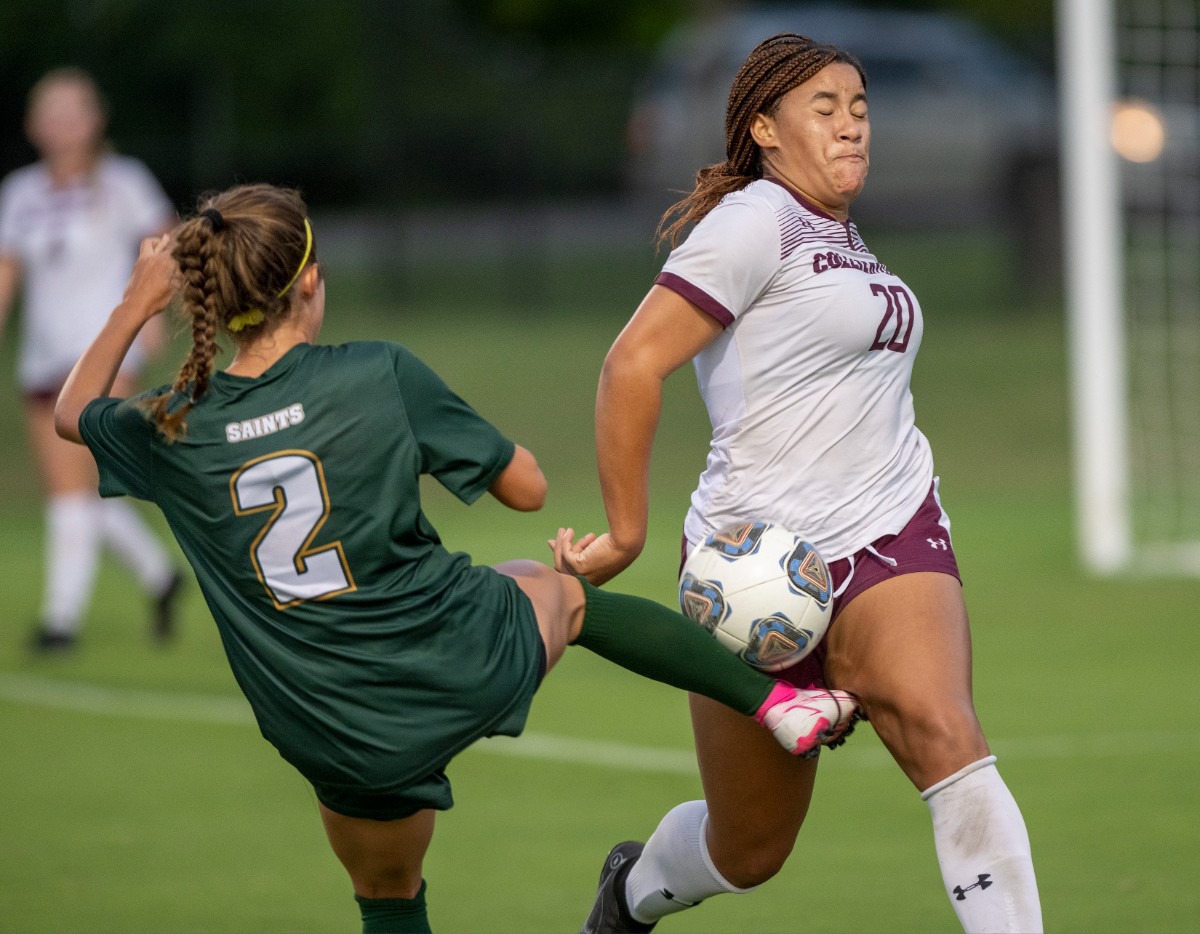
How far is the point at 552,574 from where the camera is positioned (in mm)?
4203

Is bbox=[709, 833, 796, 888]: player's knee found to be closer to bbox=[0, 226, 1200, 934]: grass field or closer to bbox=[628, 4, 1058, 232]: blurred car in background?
bbox=[0, 226, 1200, 934]: grass field

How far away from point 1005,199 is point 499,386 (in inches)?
352

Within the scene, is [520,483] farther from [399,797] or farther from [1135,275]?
[1135,275]

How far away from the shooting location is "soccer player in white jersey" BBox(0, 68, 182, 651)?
959 centimetres

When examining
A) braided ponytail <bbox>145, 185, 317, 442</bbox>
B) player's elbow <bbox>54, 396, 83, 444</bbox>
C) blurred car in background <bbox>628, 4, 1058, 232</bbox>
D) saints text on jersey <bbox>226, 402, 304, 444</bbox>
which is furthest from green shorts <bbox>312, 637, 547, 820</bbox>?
blurred car in background <bbox>628, 4, 1058, 232</bbox>

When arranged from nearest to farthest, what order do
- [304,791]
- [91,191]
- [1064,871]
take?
[1064,871] → [304,791] → [91,191]

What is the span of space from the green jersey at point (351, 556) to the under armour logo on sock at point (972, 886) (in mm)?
989

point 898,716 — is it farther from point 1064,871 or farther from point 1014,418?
point 1014,418

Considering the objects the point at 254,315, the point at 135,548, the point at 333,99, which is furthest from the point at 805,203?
the point at 333,99

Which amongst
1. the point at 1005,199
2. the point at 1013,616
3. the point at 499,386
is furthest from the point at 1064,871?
the point at 1005,199

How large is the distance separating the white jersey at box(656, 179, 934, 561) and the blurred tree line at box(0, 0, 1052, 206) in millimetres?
20249

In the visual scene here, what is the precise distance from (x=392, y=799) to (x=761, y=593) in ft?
2.92

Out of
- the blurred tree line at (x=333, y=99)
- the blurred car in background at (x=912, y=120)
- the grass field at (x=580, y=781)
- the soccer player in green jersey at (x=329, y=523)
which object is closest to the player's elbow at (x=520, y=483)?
the soccer player in green jersey at (x=329, y=523)

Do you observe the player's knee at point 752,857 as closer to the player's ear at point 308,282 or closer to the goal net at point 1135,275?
the player's ear at point 308,282
